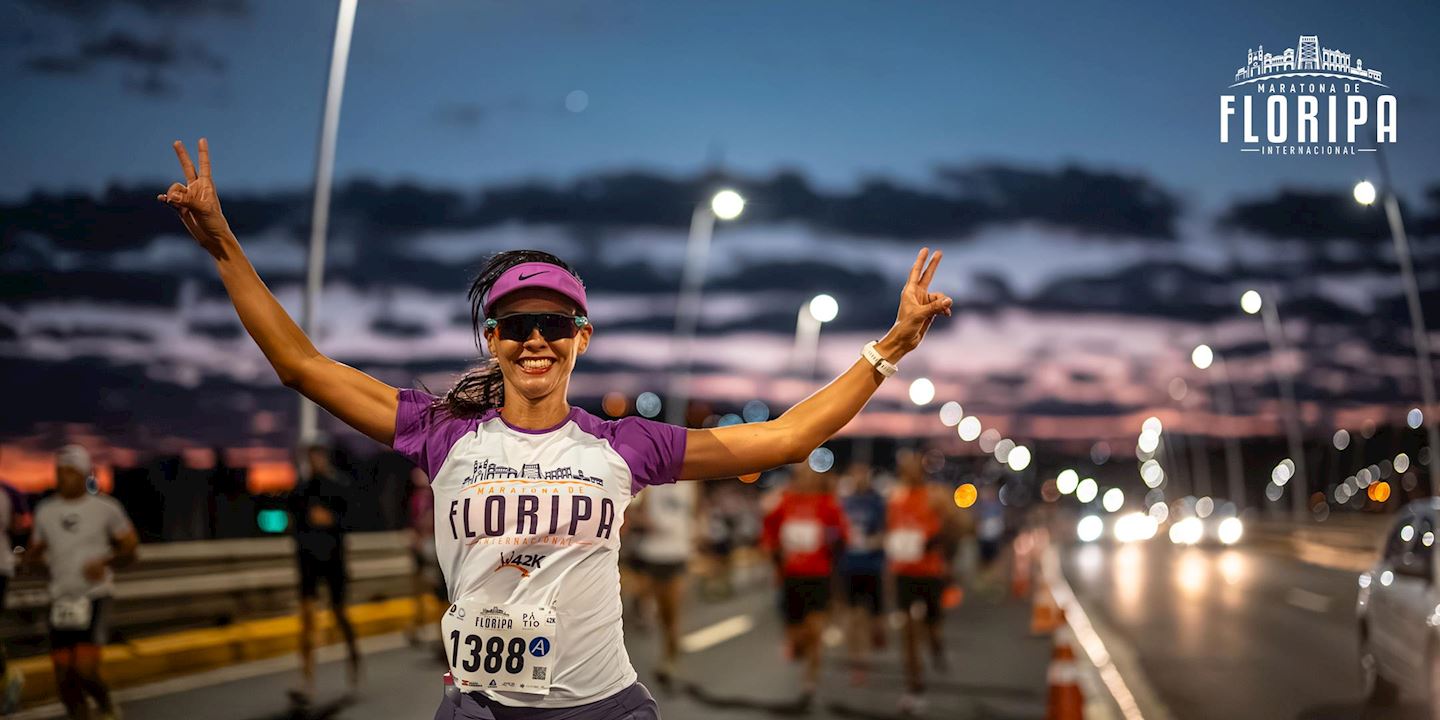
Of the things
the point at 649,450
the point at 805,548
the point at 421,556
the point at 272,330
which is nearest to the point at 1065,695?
the point at 805,548

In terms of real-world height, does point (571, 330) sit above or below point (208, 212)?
below

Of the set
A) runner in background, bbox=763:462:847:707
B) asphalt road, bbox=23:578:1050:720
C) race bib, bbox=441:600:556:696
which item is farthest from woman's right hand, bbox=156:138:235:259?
runner in background, bbox=763:462:847:707

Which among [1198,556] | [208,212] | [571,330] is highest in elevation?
[208,212]

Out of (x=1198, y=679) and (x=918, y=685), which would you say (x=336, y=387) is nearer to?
(x=918, y=685)

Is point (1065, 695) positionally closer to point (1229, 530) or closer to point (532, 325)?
point (532, 325)

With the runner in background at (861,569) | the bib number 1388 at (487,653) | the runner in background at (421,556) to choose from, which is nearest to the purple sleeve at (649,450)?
the bib number 1388 at (487,653)

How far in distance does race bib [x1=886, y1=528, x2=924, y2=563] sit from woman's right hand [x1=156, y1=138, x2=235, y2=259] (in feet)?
34.7

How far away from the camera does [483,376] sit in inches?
154

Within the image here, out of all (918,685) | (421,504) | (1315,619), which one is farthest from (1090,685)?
(1315,619)

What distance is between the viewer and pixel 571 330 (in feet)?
12.0

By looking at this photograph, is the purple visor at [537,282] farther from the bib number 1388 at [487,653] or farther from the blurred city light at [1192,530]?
the blurred city light at [1192,530]

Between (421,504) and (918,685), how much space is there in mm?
7046

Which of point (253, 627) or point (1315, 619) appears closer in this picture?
point (253, 627)

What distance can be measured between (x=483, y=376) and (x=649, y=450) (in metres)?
0.53
